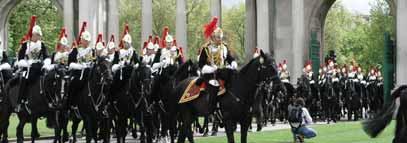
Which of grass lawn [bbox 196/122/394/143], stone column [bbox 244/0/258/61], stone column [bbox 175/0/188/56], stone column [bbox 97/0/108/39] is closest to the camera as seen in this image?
grass lawn [bbox 196/122/394/143]

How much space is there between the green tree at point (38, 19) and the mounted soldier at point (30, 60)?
50934 millimetres

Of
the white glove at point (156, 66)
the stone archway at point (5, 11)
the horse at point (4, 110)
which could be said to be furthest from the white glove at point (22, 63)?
the stone archway at point (5, 11)

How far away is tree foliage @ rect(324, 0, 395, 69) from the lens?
8694 cm

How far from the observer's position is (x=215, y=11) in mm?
50844

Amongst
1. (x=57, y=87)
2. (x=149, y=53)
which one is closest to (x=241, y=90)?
(x=57, y=87)

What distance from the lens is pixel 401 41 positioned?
141ft

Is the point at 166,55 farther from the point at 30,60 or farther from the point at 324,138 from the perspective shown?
the point at 324,138

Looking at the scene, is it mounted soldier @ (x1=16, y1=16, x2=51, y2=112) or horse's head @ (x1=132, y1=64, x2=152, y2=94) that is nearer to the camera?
mounted soldier @ (x1=16, y1=16, x2=51, y2=112)

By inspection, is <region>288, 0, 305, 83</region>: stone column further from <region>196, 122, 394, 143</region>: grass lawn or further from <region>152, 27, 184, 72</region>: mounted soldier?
<region>152, 27, 184, 72</region>: mounted soldier

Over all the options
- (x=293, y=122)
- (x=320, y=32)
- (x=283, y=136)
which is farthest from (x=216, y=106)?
(x=320, y=32)

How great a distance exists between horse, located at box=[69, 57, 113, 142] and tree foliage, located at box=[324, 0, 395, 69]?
183ft

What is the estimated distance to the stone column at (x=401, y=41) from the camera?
42.4m

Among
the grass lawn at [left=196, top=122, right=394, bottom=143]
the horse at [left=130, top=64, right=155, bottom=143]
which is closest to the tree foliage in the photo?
the grass lawn at [left=196, top=122, right=394, bottom=143]

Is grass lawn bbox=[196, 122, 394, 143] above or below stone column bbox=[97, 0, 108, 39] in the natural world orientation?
below
